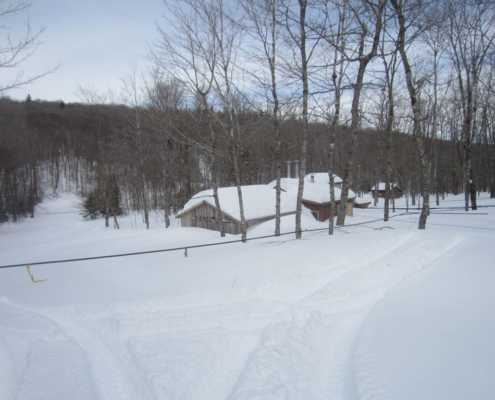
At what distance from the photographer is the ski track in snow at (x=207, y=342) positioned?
9.28 ft

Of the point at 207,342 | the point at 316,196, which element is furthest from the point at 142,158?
the point at 207,342

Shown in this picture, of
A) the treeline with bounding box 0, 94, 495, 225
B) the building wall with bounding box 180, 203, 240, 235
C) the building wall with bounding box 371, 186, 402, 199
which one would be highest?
the treeline with bounding box 0, 94, 495, 225

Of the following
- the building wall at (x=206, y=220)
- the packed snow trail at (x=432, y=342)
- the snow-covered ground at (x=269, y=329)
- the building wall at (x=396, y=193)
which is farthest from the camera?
the building wall at (x=396, y=193)

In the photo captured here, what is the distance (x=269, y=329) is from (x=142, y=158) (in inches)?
871

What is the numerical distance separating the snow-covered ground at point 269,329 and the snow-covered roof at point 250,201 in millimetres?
12747

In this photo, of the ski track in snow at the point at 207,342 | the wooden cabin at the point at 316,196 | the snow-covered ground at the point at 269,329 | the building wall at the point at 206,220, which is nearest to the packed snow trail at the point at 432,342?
the snow-covered ground at the point at 269,329

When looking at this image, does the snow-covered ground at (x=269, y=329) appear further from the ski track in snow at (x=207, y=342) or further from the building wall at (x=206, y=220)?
the building wall at (x=206, y=220)

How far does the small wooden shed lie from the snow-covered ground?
12.6m

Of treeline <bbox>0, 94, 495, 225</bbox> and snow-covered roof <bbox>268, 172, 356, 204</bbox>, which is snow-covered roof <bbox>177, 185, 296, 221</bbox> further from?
treeline <bbox>0, 94, 495, 225</bbox>

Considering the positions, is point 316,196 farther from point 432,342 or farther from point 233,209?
point 432,342

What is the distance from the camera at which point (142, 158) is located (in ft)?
75.9

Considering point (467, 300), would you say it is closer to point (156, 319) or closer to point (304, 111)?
point (156, 319)

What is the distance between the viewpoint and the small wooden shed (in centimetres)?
2011

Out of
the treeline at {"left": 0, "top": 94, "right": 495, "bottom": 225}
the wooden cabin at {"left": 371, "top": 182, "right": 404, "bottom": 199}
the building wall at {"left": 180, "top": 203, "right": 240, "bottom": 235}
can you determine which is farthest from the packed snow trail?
Result: the wooden cabin at {"left": 371, "top": 182, "right": 404, "bottom": 199}
